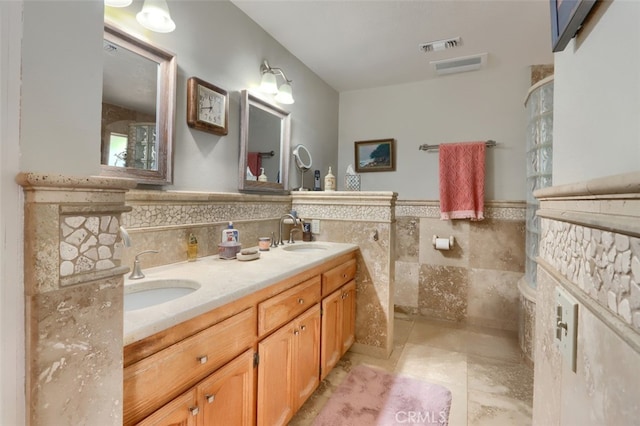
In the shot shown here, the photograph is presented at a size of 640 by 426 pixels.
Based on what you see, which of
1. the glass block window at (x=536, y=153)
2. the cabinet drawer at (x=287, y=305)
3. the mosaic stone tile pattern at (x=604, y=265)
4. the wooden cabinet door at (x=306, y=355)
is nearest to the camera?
the mosaic stone tile pattern at (x=604, y=265)

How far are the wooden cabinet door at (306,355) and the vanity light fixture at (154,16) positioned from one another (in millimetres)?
1511

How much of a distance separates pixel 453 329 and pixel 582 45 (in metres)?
2.83

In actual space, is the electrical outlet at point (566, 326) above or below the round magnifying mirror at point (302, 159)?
below

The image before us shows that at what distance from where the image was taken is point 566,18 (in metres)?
0.48

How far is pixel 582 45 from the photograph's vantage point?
46cm

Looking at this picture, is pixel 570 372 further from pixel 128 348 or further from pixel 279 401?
pixel 279 401

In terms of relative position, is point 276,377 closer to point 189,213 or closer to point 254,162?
point 189,213

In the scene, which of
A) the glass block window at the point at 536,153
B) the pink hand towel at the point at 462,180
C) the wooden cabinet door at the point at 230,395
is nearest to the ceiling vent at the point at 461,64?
the glass block window at the point at 536,153

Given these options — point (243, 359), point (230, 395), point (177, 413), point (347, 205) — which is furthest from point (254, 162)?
point (177, 413)

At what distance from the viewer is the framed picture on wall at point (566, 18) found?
1.40 ft

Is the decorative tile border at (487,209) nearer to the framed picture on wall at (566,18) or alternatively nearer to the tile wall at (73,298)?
the framed picture on wall at (566,18)

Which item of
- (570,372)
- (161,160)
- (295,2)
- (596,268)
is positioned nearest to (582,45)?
(596,268)

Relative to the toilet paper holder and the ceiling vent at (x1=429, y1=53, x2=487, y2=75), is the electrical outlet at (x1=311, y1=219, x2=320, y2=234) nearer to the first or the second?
the toilet paper holder

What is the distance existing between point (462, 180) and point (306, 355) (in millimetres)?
2154
